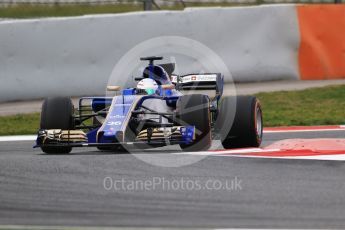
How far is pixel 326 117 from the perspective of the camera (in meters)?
15.1

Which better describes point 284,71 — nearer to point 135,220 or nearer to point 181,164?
point 181,164

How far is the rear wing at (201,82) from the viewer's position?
11812 millimetres

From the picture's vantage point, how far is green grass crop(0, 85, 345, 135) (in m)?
14.9

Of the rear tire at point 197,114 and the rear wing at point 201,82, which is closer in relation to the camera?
the rear tire at point 197,114

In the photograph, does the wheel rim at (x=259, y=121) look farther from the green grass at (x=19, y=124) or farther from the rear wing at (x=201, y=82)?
the green grass at (x=19, y=124)

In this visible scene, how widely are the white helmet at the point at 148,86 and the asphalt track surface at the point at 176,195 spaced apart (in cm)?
156

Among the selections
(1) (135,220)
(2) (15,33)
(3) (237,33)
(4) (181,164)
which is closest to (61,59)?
(2) (15,33)

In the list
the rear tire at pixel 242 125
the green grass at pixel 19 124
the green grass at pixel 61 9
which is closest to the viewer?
the rear tire at pixel 242 125

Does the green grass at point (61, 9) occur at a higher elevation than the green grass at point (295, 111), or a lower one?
higher

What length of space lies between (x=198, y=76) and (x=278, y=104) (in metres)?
4.97

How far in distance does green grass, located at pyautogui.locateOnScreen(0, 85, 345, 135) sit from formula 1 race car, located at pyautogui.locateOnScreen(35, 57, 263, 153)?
363 centimetres

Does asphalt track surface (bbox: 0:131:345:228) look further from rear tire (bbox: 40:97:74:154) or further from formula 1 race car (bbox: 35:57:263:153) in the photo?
rear tire (bbox: 40:97:74:154)

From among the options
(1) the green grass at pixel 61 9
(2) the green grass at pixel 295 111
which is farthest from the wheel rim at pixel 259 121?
(1) the green grass at pixel 61 9

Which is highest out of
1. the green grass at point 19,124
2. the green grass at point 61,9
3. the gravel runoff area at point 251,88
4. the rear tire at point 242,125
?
the green grass at point 61,9
